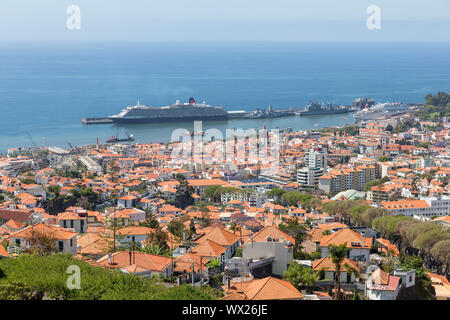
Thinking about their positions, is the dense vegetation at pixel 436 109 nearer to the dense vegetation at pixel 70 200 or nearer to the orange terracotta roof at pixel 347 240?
the dense vegetation at pixel 70 200

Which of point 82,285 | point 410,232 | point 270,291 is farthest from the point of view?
point 410,232

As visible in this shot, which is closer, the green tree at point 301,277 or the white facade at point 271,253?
the green tree at point 301,277

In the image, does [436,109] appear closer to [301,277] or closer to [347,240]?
[347,240]

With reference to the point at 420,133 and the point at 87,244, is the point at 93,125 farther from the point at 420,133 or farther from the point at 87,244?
the point at 87,244

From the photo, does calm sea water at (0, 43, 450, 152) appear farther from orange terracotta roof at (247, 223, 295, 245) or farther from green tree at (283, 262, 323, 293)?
green tree at (283, 262, 323, 293)

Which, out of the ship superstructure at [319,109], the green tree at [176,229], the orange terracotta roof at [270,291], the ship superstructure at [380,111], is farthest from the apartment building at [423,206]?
the ship superstructure at [319,109]

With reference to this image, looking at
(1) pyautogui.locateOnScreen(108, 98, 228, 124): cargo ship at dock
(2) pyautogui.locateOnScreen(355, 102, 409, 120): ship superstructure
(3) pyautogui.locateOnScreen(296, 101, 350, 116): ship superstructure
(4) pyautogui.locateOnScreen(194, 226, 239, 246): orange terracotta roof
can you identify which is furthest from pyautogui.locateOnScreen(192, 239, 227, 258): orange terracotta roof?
(3) pyautogui.locateOnScreen(296, 101, 350, 116): ship superstructure

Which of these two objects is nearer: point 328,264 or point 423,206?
point 328,264

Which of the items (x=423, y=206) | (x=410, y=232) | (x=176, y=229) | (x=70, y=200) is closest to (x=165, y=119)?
(x=70, y=200)
